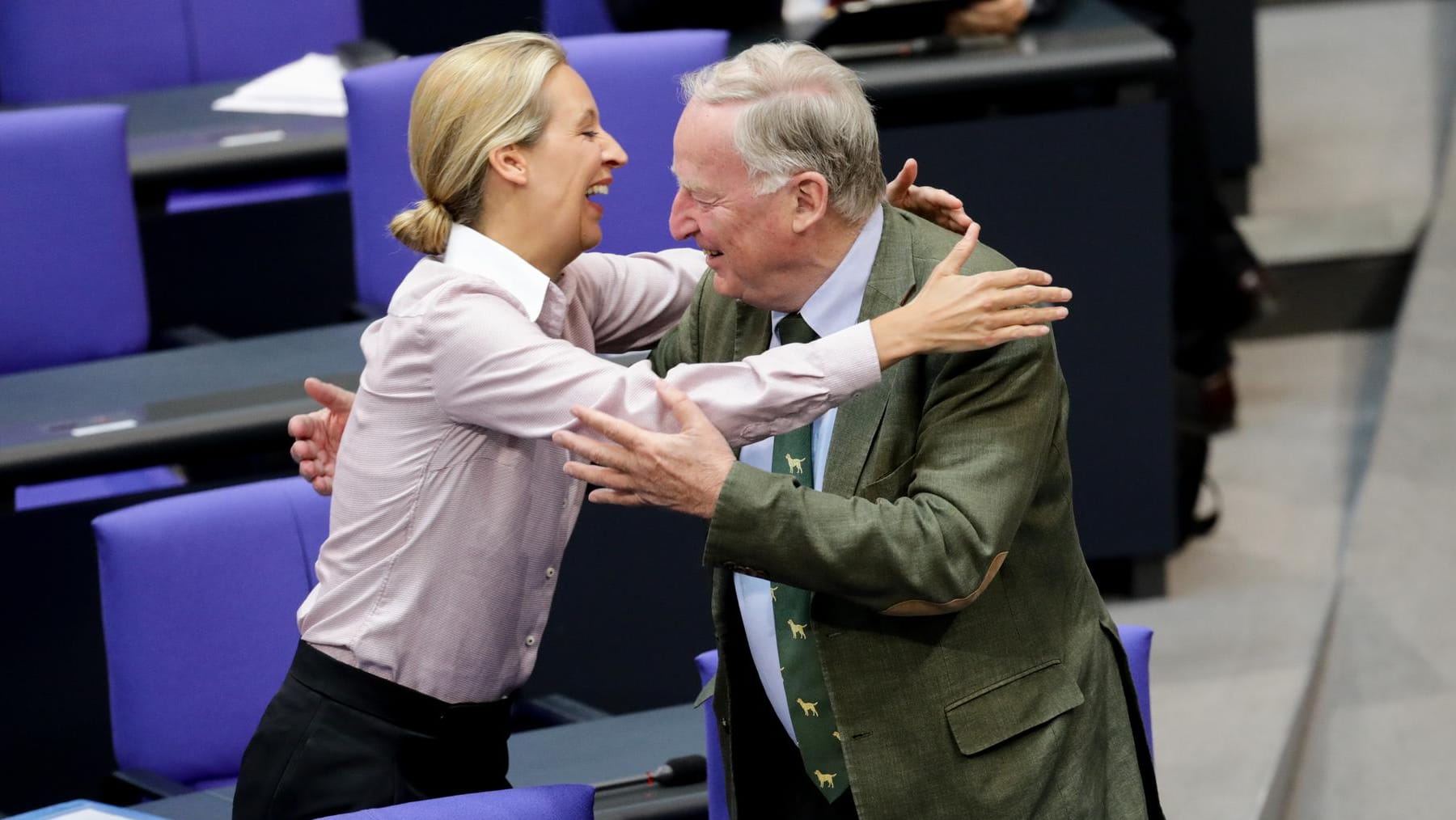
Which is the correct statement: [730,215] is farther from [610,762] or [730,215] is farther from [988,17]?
[988,17]

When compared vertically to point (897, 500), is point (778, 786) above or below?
below

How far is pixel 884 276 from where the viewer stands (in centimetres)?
180

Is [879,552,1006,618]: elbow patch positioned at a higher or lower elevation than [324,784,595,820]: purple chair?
higher

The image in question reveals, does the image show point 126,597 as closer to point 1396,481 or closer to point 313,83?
point 313,83

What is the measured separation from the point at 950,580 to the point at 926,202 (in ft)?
1.61

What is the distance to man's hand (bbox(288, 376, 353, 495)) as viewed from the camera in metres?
2.15

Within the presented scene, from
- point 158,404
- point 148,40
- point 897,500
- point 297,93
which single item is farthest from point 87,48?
point 897,500

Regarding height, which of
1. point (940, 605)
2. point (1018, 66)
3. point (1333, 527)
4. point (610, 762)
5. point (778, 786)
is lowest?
point (1333, 527)

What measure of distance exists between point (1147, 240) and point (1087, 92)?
299mm

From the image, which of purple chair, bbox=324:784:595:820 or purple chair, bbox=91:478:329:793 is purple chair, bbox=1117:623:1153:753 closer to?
purple chair, bbox=324:784:595:820

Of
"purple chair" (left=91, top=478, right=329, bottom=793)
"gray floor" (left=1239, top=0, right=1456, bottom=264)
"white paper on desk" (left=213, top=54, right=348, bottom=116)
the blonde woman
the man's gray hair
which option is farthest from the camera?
"gray floor" (left=1239, top=0, right=1456, bottom=264)

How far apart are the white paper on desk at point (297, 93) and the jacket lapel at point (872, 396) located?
2089mm

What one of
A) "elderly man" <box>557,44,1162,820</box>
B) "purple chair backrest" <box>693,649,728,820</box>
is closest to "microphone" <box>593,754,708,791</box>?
"purple chair backrest" <box>693,649,728,820</box>

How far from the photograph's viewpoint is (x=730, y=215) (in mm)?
1771
